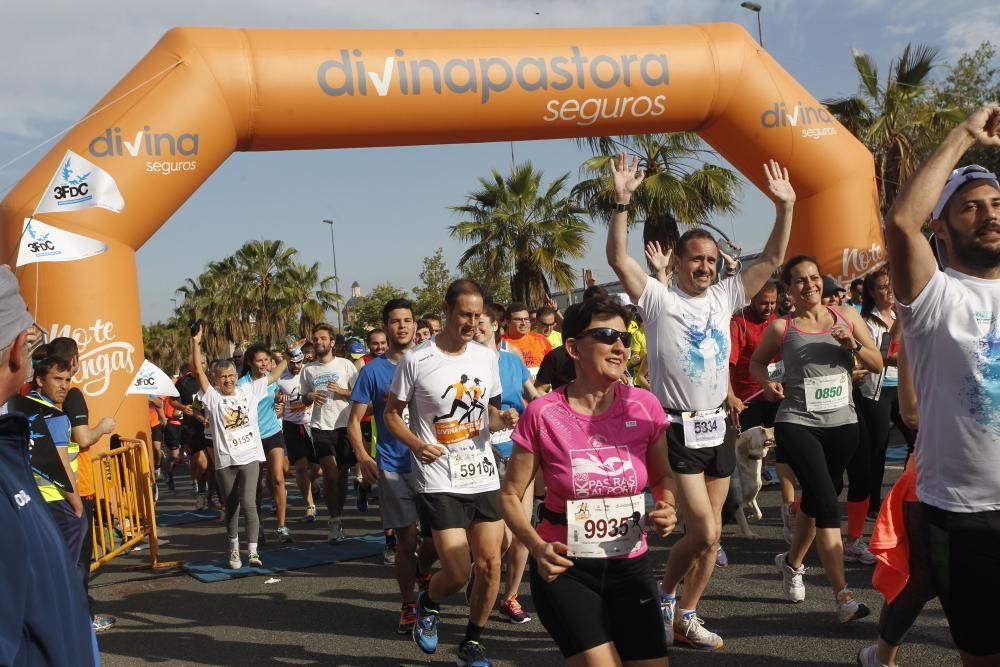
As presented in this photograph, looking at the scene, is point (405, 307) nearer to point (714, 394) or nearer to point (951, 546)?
point (714, 394)

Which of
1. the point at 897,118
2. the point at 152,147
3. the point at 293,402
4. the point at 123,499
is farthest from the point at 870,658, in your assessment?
the point at 897,118

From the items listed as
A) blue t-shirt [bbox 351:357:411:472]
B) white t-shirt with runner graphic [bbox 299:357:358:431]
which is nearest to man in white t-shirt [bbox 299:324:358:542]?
white t-shirt with runner graphic [bbox 299:357:358:431]

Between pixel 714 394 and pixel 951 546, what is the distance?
1996mm

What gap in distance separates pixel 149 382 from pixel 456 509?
4.36 m

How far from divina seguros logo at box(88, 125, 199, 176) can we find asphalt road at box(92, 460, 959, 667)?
3.58 metres

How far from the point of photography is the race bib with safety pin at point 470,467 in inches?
190

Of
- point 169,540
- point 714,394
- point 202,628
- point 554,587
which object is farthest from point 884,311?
point 169,540

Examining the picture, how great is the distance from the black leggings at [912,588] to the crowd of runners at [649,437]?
12mm

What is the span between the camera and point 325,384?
31.1 ft

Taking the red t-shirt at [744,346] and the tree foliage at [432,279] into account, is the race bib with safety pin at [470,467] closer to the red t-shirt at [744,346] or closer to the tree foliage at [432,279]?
the red t-shirt at [744,346]

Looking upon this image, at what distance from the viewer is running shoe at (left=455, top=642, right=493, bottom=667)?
456 centimetres

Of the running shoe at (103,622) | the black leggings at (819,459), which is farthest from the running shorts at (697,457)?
the running shoe at (103,622)

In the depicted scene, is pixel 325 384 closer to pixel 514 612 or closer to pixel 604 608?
pixel 514 612

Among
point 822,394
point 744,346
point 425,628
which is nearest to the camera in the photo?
point 425,628
